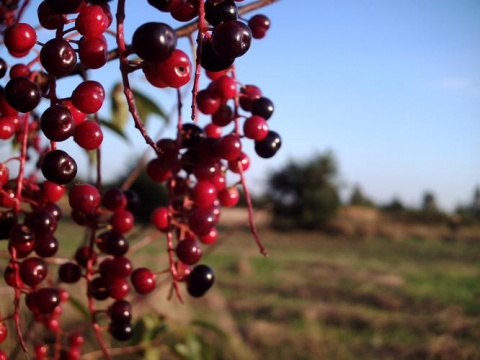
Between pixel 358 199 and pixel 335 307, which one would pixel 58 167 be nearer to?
pixel 335 307

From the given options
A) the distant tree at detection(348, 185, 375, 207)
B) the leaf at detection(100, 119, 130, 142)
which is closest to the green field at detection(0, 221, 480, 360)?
the leaf at detection(100, 119, 130, 142)

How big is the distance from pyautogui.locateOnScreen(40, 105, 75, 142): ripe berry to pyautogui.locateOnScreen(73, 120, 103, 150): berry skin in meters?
0.02

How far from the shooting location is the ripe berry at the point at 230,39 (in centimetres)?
29

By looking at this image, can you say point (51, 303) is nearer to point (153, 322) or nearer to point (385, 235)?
point (153, 322)

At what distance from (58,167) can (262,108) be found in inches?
8.5

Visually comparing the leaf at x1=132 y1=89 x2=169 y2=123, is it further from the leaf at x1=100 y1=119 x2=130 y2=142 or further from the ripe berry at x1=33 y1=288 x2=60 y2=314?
the ripe berry at x1=33 y1=288 x2=60 y2=314

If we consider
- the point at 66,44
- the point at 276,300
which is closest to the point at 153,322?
the point at 66,44

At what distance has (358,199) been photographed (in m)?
16.2

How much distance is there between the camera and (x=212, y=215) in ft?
1.44

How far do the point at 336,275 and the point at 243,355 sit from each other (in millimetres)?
3841

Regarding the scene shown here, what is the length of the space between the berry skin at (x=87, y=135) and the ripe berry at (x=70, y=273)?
6.4 inches

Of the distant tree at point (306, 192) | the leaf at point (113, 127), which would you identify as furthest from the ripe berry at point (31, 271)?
the distant tree at point (306, 192)

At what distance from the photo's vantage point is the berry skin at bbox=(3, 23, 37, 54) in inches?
13.8

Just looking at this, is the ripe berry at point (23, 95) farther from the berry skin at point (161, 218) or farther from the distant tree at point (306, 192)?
the distant tree at point (306, 192)
